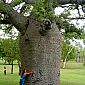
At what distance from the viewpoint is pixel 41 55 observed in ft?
23.7

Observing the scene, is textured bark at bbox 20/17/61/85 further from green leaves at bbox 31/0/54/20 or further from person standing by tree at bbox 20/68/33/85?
green leaves at bbox 31/0/54/20

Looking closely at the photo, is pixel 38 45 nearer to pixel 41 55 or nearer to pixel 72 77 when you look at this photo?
pixel 41 55

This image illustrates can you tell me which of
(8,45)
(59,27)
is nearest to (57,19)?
(59,27)

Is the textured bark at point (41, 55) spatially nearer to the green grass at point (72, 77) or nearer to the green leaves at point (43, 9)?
the green leaves at point (43, 9)

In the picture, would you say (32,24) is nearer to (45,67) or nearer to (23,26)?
(23,26)

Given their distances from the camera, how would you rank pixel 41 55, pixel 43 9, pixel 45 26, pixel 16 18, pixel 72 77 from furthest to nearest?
pixel 72 77, pixel 16 18, pixel 41 55, pixel 45 26, pixel 43 9

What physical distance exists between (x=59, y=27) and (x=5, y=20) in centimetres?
152

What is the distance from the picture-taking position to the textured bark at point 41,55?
7.25 m

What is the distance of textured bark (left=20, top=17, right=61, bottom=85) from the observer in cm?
725

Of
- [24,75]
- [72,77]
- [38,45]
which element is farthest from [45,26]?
[72,77]

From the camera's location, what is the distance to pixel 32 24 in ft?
24.4

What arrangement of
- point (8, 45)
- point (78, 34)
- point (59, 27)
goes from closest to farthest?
point (59, 27) < point (78, 34) < point (8, 45)

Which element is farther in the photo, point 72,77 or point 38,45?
point 72,77

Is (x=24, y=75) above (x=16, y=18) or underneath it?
underneath
